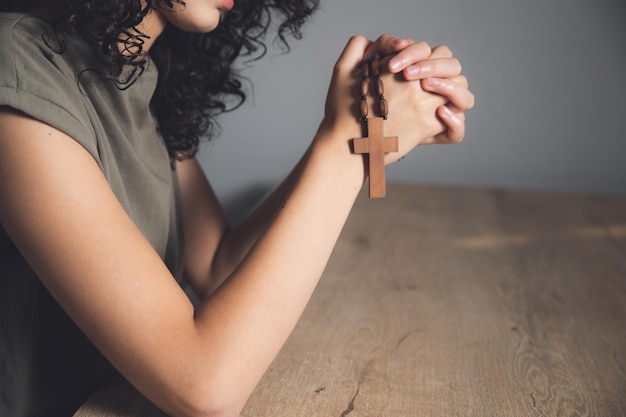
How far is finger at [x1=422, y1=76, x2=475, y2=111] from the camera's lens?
86 centimetres

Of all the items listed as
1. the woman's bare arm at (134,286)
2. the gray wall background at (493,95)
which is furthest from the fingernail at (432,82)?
the gray wall background at (493,95)

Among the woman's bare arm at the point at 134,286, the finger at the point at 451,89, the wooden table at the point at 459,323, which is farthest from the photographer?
the finger at the point at 451,89

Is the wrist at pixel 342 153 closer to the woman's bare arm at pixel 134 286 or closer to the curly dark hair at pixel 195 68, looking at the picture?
the woman's bare arm at pixel 134 286

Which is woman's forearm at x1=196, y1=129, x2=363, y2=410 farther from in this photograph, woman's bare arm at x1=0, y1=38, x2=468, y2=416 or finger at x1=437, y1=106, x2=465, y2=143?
finger at x1=437, y1=106, x2=465, y2=143

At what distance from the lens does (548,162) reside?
189 cm

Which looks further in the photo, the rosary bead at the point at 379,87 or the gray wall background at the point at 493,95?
the gray wall background at the point at 493,95

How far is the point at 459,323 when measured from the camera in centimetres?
97

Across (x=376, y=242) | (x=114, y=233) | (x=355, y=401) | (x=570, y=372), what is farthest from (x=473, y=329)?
(x=114, y=233)

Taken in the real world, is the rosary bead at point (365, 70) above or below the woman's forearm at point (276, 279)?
above

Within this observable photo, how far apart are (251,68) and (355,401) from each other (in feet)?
4.28

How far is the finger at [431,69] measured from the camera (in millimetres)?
851

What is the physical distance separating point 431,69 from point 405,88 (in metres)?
0.04

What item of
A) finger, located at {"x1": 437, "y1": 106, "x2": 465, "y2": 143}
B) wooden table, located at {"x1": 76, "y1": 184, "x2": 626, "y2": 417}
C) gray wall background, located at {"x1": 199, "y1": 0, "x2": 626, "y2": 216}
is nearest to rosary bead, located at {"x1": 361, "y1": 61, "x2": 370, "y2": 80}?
finger, located at {"x1": 437, "y1": 106, "x2": 465, "y2": 143}

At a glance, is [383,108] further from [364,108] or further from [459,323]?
[459,323]
